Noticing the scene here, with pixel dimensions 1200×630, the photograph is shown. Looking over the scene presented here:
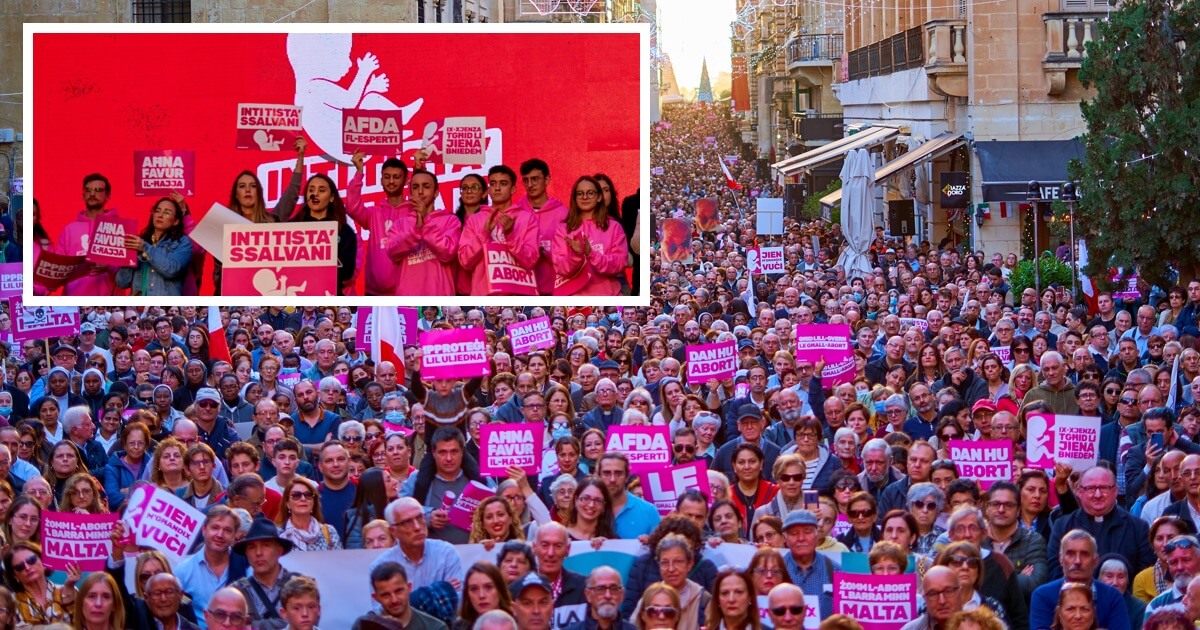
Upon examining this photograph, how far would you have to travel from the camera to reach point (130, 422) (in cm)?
1247

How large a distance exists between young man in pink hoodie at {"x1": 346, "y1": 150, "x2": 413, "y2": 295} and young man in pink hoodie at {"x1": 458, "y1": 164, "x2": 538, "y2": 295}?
47 centimetres

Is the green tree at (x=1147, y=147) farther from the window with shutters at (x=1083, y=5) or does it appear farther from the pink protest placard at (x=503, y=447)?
the pink protest placard at (x=503, y=447)

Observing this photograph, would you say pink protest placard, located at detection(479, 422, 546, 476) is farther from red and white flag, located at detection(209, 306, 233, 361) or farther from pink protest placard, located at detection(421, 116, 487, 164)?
red and white flag, located at detection(209, 306, 233, 361)

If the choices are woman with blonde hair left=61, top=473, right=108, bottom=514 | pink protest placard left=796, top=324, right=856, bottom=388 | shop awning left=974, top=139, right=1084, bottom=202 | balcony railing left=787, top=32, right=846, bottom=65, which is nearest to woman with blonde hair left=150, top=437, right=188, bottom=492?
woman with blonde hair left=61, top=473, right=108, bottom=514

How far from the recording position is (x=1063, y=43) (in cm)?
3112

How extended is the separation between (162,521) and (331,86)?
15.5 ft

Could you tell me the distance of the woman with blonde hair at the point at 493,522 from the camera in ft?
31.1

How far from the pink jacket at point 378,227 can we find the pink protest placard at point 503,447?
6.84ft

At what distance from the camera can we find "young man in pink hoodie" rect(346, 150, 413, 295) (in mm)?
13297

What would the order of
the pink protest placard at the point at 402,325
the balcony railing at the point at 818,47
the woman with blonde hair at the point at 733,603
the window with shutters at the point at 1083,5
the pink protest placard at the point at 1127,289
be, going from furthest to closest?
1. the balcony railing at the point at 818,47
2. the window with shutters at the point at 1083,5
3. the pink protest placard at the point at 1127,289
4. the pink protest placard at the point at 402,325
5. the woman with blonde hair at the point at 733,603

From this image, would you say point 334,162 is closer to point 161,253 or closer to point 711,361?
point 161,253

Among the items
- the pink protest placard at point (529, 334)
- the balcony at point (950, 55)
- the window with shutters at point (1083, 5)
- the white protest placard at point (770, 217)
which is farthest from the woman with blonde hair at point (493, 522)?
the balcony at point (950, 55)

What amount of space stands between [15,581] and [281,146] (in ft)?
17.1

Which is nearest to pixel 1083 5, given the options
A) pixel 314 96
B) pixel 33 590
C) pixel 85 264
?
pixel 314 96
